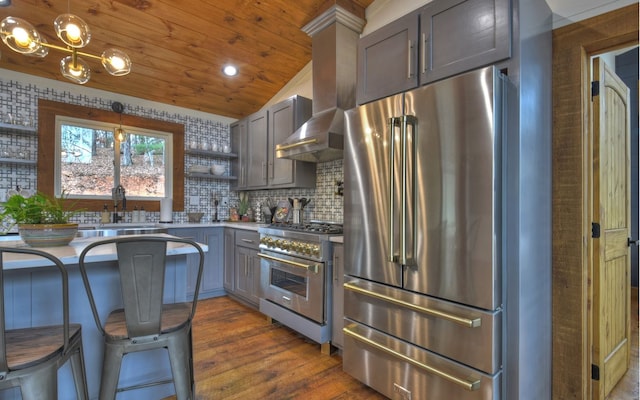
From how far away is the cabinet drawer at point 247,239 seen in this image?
338 centimetres

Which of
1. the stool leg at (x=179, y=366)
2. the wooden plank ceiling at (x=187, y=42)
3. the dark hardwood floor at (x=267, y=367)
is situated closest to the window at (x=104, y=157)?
the wooden plank ceiling at (x=187, y=42)

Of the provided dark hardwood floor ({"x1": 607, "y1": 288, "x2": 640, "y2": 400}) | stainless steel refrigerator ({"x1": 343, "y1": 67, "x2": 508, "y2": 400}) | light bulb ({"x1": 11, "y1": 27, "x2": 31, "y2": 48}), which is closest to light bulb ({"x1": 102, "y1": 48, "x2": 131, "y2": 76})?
light bulb ({"x1": 11, "y1": 27, "x2": 31, "y2": 48})

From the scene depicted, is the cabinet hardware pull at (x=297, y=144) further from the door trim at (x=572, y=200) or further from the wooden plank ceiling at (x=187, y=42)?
the door trim at (x=572, y=200)

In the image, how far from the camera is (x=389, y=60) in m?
2.14

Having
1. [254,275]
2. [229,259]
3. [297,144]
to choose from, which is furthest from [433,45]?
[229,259]

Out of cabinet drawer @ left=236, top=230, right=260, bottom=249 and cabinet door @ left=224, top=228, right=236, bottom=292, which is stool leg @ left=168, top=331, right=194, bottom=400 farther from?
cabinet door @ left=224, top=228, right=236, bottom=292

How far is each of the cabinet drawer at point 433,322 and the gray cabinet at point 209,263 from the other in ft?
7.71

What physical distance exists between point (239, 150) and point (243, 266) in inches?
68.7

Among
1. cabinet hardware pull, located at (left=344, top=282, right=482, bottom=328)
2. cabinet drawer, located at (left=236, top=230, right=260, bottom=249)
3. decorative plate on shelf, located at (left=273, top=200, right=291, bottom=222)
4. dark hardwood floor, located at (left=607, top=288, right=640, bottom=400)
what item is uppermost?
decorative plate on shelf, located at (left=273, top=200, right=291, bottom=222)

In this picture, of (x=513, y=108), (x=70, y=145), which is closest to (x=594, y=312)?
(x=513, y=108)

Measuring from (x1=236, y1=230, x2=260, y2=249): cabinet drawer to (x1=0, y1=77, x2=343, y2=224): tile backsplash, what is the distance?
2.20ft

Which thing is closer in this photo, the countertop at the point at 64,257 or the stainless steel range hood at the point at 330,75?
the countertop at the point at 64,257

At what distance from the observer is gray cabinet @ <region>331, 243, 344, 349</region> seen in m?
2.37

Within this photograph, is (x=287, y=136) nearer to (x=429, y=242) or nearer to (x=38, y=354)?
(x=429, y=242)
